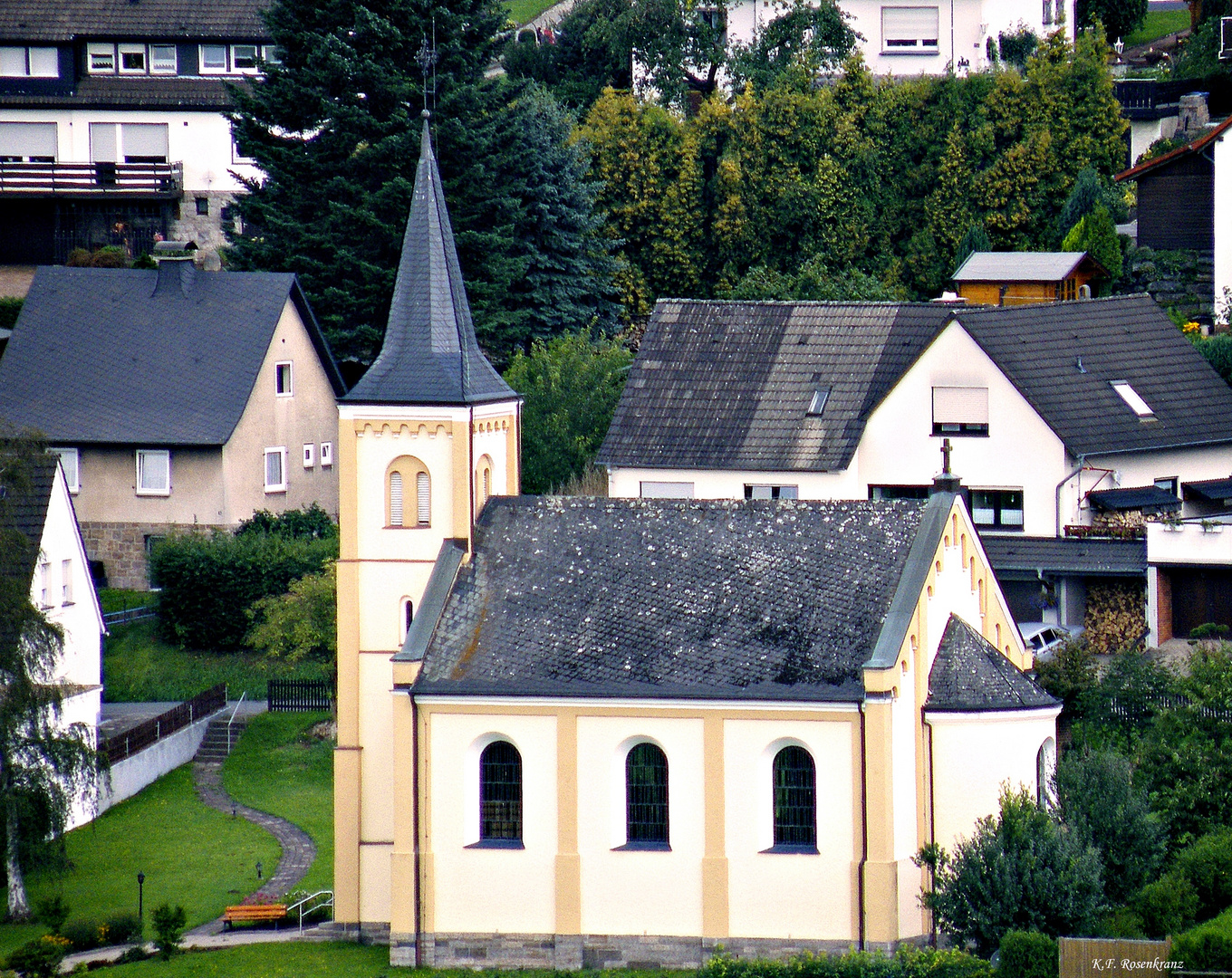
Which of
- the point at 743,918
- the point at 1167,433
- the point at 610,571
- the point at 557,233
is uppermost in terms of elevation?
the point at 557,233

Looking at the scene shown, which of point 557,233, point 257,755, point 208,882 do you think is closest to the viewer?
point 208,882

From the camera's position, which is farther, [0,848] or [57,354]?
[57,354]

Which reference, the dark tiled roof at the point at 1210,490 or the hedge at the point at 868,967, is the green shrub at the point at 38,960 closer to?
the hedge at the point at 868,967

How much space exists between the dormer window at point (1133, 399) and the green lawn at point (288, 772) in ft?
68.2

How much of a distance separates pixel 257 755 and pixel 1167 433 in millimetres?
23089

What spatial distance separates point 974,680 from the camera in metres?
42.1

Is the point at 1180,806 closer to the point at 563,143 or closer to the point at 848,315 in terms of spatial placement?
the point at 848,315

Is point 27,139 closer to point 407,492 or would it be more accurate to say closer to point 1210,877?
point 407,492

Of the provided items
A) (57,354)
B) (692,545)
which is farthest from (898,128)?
Answer: (692,545)

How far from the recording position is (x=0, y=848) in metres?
Result: 44.5

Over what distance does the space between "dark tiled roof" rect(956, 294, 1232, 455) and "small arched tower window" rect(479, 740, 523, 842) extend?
2263 centimetres

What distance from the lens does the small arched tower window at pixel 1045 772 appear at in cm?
4191

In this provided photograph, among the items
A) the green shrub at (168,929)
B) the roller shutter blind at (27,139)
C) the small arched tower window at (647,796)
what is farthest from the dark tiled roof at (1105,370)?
the roller shutter blind at (27,139)

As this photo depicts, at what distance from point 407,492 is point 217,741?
611 inches
